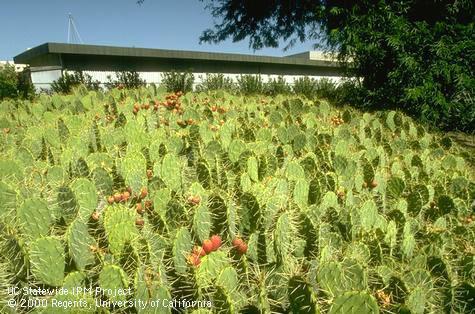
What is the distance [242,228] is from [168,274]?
0.68 m

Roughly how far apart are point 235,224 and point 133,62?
16602 millimetres

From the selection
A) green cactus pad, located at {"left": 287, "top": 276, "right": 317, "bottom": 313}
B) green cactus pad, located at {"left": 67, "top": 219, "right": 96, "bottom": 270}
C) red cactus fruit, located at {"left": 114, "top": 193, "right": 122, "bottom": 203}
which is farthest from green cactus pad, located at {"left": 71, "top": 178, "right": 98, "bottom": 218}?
green cactus pad, located at {"left": 287, "top": 276, "right": 317, "bottom": 313}

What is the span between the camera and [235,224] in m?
2.85

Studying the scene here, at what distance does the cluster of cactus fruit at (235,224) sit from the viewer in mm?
2094

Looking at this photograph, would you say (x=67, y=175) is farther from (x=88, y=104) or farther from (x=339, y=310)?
(x=88, y=104)

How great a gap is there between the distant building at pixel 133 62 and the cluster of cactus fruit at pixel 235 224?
9090 mm

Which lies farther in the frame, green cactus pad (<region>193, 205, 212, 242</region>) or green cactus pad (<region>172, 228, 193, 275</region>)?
green cactus pad (<region>193, 205, 212, 242</region>)

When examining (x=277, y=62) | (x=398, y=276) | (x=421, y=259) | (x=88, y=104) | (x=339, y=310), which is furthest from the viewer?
(x=277, y=62)

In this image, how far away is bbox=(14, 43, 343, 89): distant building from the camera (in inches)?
617

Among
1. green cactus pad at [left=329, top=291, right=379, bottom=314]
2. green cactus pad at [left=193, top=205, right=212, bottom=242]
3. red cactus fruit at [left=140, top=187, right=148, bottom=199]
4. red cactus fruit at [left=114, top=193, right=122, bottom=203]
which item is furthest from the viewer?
red cactus fruit at [left=140, top=187, right=148, bottom=199]

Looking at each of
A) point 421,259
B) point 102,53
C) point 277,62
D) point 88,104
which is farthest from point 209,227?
point 277,62

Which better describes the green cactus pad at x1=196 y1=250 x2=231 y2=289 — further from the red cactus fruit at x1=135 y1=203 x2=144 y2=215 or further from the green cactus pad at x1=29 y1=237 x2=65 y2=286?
the red cactus fruit at x1=135 y1=203 x2=144 y2=215

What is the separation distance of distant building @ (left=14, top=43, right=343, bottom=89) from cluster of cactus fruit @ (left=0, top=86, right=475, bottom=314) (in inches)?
358

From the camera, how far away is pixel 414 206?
3629 millimetres
